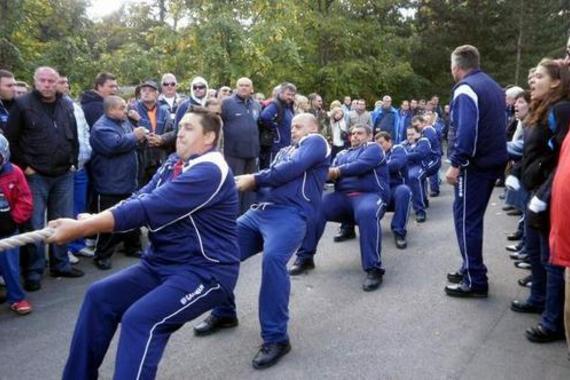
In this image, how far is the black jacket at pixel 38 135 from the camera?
510 centimetres

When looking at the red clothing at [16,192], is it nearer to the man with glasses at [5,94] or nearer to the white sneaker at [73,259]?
the man with glasses at [5,94]

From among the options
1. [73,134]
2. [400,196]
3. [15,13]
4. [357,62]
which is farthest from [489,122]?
[357,62]

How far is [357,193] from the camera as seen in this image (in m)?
6.00

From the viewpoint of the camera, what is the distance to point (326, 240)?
7066 millimetres

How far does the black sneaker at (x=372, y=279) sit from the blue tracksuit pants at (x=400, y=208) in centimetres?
150

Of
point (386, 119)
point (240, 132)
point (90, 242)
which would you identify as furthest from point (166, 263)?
point (386, 119)

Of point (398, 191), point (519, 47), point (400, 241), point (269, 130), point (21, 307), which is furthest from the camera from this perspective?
point (519, 47)

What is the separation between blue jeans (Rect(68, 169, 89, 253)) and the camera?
242 inches

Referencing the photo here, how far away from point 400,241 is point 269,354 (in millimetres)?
3403

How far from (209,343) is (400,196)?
3676mm

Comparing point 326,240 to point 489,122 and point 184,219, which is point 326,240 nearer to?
point 489,122

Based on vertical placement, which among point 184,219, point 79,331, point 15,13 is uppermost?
point 15,13

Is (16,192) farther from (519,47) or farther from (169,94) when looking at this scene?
(519,47)

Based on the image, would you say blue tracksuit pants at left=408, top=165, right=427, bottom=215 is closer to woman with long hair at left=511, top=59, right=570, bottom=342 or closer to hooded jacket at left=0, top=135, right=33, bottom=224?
woman with long hair at left=511, top=59, right=570, bottom=342
